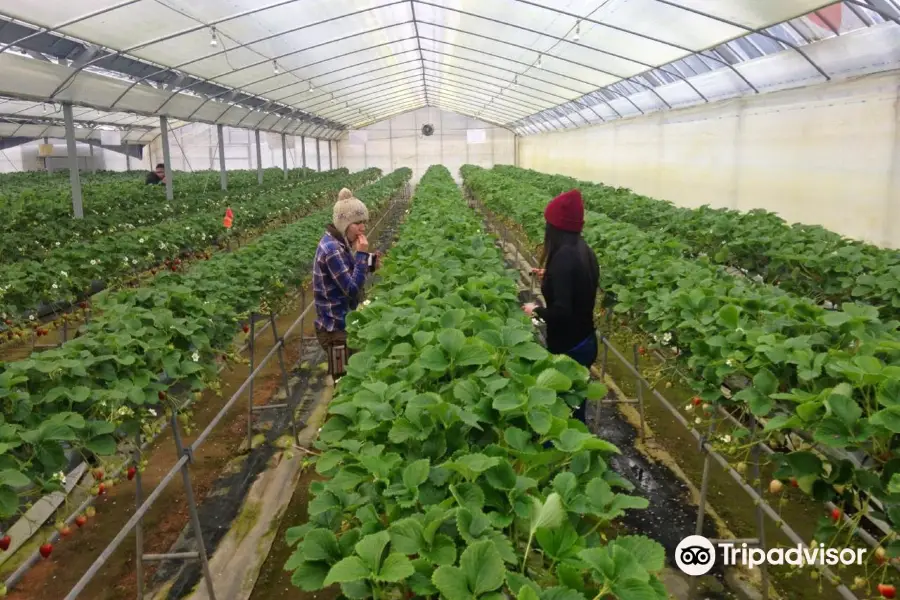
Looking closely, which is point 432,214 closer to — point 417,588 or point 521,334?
point 521,334

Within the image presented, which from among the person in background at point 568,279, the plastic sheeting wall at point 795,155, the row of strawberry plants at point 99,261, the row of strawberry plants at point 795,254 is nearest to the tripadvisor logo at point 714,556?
the person in background at point 568,279

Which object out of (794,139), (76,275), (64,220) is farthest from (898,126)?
(64,220)

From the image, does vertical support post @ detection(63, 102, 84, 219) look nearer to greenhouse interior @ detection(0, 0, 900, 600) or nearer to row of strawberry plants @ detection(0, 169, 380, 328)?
greenhouse interior @ detection(0, 0, 900, 600)

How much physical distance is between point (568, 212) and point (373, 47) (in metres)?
14.2

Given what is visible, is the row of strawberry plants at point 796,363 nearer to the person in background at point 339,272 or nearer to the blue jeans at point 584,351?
the blue jeans at point 584,351

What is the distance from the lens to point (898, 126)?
6.93 m

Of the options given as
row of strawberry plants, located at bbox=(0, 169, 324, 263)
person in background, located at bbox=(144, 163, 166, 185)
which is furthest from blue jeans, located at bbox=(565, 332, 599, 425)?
person in background, located at bbox=(144, 163, 166, 185)

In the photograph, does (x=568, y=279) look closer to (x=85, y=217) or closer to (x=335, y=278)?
(x=335, y=278)

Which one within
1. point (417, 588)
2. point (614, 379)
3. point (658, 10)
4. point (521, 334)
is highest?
point (658, 10)

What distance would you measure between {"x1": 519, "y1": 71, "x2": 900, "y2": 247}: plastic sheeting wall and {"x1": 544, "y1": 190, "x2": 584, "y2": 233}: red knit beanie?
492 centimetres

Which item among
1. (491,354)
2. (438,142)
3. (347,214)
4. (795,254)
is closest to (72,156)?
(347,214)

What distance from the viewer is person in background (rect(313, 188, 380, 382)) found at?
5.00 meters

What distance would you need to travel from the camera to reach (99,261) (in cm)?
703

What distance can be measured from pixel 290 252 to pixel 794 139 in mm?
7261
